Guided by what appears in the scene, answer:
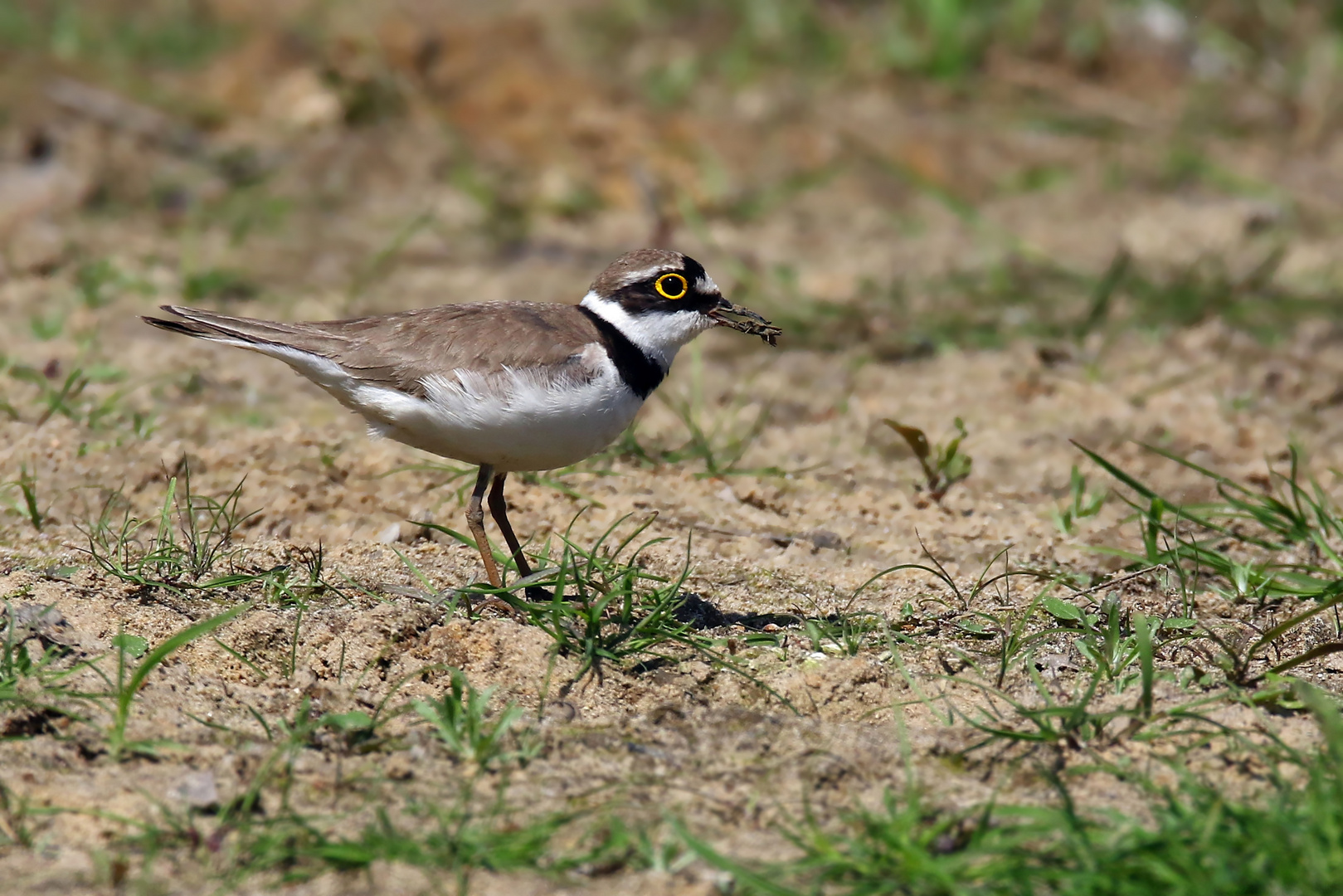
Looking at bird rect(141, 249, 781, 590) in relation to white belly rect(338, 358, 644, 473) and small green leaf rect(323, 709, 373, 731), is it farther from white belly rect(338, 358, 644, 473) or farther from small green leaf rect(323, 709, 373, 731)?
small green leaf rect(323, 709, 373, 731)

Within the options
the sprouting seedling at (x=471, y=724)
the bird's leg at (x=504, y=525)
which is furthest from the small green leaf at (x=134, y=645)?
the bird's leg at (x=504, y=525)

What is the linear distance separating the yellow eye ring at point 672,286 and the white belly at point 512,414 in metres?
0.54

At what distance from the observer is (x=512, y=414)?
4375 millimetres

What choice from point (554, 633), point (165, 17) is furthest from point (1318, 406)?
point (165, 17)

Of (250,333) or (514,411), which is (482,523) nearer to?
(514,411)

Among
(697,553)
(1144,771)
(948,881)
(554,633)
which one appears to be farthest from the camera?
(697,553)

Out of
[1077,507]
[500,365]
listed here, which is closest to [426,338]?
[500,365]

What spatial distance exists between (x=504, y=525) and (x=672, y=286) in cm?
109

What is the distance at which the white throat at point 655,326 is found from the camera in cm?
499

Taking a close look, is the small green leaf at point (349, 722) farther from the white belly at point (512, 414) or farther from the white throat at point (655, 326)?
the white throat at point (655, 326)

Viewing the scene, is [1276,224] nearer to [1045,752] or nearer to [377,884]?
[1045,752]

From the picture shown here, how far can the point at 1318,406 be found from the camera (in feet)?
21.9

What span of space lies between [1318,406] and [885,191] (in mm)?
4148

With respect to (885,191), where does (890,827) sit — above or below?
below
